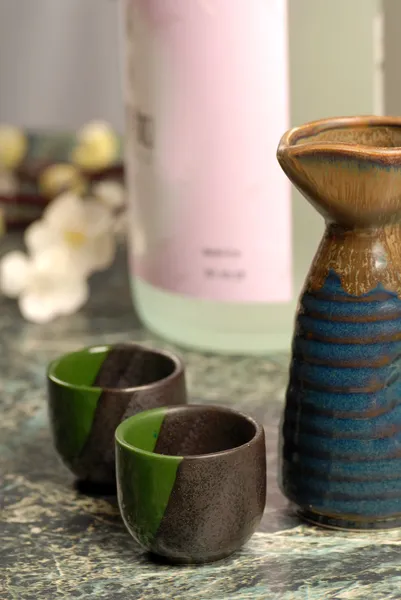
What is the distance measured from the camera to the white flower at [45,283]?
2.67 ft

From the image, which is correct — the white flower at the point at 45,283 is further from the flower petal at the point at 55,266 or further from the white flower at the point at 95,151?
the white flower at the point at 95,151

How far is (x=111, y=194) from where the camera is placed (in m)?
0.94

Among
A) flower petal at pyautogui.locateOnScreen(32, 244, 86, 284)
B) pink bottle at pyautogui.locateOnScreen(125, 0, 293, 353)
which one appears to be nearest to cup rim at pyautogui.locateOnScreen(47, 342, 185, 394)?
pink bottle at pyautogui.locateOnScreen(125, 0, 293, 353)

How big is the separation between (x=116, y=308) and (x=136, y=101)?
0.19m

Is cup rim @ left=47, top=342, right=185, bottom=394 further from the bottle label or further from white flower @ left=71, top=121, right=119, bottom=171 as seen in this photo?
white flower @ left=71, top=121, right=119, bottom=171

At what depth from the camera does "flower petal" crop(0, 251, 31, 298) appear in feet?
2.68

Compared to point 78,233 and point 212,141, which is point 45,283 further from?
point 212,141

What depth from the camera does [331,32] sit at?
666 millimetres

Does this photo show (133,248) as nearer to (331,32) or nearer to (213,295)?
(213,295)

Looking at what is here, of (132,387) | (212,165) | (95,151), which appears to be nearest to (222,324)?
(212,165)

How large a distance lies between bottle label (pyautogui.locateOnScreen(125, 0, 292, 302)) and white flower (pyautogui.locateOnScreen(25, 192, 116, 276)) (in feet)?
0.45

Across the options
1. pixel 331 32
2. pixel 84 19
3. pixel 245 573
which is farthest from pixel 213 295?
pixel 84 19

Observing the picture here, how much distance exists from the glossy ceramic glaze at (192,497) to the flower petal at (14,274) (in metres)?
0.38

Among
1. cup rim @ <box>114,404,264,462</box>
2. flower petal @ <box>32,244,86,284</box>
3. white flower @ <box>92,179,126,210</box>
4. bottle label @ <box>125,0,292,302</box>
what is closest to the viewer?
cup rim @ <box>114,404,264,462</box>
